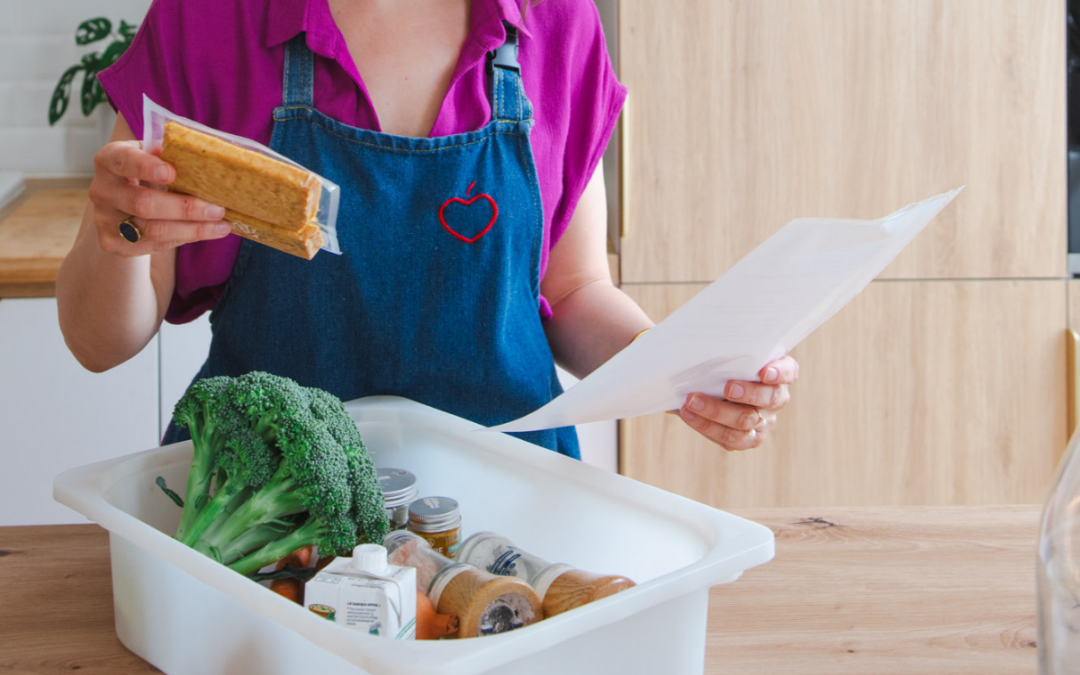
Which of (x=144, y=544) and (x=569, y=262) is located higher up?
(x=569, y=262)

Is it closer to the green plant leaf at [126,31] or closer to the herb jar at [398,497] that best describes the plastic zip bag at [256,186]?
the herb jar at [398,497]

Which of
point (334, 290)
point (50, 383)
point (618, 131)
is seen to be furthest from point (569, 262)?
point (50, 383)

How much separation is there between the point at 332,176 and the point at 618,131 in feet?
3.51

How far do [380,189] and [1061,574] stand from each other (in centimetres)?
75

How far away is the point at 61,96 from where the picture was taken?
2238mm

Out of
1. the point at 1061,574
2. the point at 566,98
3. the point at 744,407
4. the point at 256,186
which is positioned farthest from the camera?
the point at 566,98

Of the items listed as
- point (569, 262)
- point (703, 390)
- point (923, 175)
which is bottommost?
point (703, 390)

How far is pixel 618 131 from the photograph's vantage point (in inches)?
75.2

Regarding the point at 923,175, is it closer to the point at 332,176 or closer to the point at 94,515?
the point at 332,176

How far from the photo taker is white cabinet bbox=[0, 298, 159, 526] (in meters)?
1.80

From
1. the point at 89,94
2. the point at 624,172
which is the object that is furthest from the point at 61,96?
the point at 624,172

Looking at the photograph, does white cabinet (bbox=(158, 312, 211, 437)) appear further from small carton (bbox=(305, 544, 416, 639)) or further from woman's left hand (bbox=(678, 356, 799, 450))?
small carton (bbox=(305, 544, 416, 639))

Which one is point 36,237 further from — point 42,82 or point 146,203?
point 146,203

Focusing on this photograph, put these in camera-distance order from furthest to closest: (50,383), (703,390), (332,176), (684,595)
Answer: (50,383)
(332,176)
(703,390)
(684,595)
